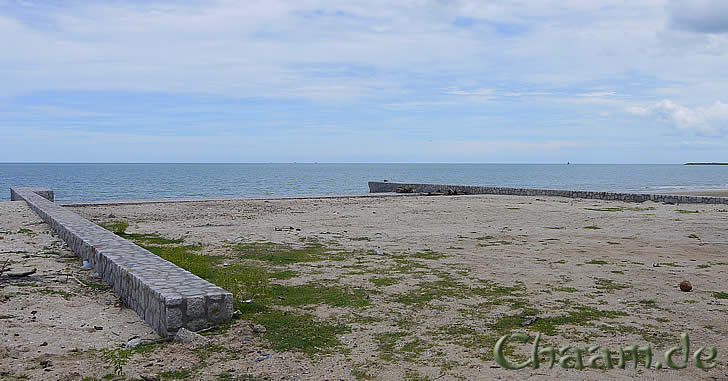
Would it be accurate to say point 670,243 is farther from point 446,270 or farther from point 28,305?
point 28,305

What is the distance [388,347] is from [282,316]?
1202 millimetres

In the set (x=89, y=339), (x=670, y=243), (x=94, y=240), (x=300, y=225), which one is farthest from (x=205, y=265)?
(x=670, y=243)

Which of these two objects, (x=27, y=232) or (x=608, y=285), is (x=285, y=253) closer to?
(x=608, y=285)

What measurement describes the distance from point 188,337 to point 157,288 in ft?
2.15

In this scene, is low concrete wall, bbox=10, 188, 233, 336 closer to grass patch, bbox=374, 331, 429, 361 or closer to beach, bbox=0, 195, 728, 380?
beach, bbox=0, 195, 728, 380

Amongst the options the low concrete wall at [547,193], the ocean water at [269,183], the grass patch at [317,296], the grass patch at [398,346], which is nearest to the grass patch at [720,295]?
the grass patch at [398,346]

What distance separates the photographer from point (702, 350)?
457 centimetres

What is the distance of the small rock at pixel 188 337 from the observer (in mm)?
4863

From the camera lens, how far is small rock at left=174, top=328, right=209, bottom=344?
4.86 m

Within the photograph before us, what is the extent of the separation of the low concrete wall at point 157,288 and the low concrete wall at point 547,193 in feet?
51.6

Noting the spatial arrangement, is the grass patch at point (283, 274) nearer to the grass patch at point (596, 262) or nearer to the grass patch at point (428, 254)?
the grass patch at point (428, 254)

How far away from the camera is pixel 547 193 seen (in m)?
22.0

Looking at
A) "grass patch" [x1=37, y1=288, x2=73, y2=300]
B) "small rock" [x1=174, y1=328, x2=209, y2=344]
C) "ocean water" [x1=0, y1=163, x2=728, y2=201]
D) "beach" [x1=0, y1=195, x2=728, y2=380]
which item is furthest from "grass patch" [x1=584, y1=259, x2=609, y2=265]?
"ocean water" [x1=0, y1=163, x2=728, y2=201]

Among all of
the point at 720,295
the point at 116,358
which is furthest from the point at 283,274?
the point at 720,295
